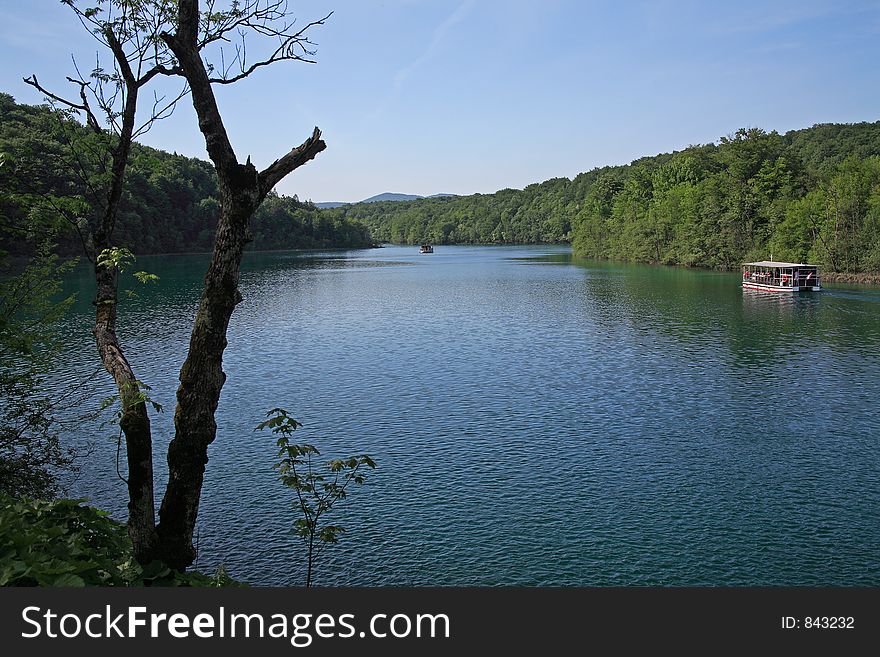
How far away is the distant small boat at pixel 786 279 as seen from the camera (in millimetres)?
49750

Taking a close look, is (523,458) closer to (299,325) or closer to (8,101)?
(299,325)

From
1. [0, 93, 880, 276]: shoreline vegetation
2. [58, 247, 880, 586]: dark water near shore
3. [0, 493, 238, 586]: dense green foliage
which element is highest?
[0, 93, 880, 276]: shoreline vegetation

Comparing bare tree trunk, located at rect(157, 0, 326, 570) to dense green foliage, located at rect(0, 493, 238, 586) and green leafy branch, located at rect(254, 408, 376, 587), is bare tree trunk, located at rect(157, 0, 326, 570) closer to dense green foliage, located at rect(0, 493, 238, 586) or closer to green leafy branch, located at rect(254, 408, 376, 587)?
dense green foliage, located at rect(0, 493, 238, 586)

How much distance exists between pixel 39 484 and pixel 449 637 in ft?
31.9

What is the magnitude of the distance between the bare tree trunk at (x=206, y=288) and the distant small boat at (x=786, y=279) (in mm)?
50101

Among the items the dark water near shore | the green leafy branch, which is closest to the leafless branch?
the green leafy branch

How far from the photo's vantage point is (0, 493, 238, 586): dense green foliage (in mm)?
5371

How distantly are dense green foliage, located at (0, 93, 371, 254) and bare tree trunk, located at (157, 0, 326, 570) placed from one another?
1.59 m

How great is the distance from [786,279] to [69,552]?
2108 inches

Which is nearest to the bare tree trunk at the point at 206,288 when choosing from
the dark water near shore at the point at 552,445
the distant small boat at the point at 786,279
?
the dark water near shore at the point at 552,445

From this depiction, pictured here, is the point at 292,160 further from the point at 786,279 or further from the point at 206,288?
the point at 786,279

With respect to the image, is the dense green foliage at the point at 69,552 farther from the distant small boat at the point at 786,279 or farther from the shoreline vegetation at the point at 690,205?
the distant small boat at the point at 786,279

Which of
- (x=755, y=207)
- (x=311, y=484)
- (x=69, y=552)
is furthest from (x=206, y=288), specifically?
(x=755, y=207)

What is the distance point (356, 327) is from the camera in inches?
1455
